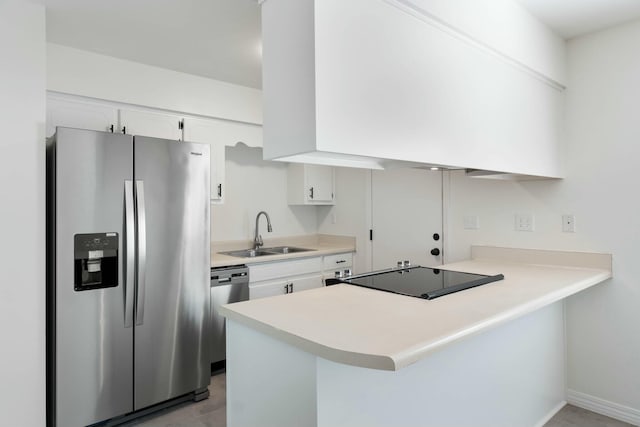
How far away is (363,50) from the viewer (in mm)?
1346

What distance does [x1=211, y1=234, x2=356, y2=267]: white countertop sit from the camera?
10.2ft

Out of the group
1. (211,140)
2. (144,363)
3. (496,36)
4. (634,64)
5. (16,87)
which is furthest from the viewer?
(211,140)

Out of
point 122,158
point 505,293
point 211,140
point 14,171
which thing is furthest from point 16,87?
point 505,293

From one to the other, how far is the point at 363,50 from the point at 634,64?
1.94 m

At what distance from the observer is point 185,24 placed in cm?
Answer: 231

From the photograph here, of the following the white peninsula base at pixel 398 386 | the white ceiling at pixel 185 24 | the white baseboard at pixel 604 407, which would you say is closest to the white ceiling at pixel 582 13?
the white ceiling at pixel 185 24

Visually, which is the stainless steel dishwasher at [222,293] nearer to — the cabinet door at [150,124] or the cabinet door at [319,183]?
the cabinet door at [150,124]

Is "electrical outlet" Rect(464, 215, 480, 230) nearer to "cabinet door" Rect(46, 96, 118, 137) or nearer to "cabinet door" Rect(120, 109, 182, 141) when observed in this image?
"cabinet door" Rect(120, 109, 182, 141)

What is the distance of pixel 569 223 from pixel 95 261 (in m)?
2.90

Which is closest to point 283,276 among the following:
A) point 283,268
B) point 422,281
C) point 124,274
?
point 283,268

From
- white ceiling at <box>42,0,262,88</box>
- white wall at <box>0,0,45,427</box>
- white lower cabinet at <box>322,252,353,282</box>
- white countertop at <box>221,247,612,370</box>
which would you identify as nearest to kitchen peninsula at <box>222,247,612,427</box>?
white countertop at <box>221,247,612,370</box>

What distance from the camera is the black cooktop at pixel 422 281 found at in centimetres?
171

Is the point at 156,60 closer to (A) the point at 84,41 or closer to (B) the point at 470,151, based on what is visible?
(A) the point at 84,41

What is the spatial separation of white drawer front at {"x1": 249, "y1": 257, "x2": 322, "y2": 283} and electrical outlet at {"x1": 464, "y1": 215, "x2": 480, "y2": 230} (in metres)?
1.39
